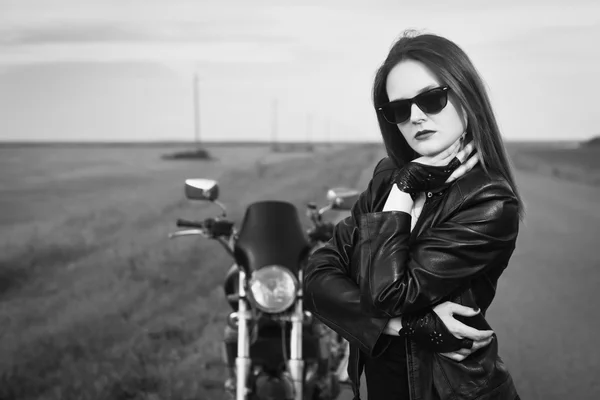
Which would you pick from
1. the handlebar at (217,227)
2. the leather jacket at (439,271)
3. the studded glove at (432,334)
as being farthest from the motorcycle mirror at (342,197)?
the studded glove at (432,334)

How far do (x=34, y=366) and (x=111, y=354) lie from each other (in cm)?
53

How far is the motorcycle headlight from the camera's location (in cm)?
313

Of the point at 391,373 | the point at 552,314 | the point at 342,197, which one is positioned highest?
the point at 391,373

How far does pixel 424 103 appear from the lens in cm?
191

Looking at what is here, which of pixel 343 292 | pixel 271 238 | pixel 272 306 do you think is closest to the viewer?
pixel 343 292

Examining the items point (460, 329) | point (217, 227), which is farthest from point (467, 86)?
point (217, 227)

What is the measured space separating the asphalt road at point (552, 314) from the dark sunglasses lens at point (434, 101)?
2.44ft

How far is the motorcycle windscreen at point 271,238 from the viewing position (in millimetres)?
3285

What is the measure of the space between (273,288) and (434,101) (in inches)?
58.1

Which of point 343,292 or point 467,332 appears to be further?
point 343,292

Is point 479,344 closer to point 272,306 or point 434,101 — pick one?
point 434,101

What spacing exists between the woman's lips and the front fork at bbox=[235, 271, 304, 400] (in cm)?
141

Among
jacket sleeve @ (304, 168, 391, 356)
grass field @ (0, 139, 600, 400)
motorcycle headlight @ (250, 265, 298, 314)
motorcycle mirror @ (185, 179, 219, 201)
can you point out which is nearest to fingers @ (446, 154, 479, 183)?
jacket sleeve @ (304, 168, 391, 356)

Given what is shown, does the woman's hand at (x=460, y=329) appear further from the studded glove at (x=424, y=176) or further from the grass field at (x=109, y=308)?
the grass field at (x=109, y=308)
